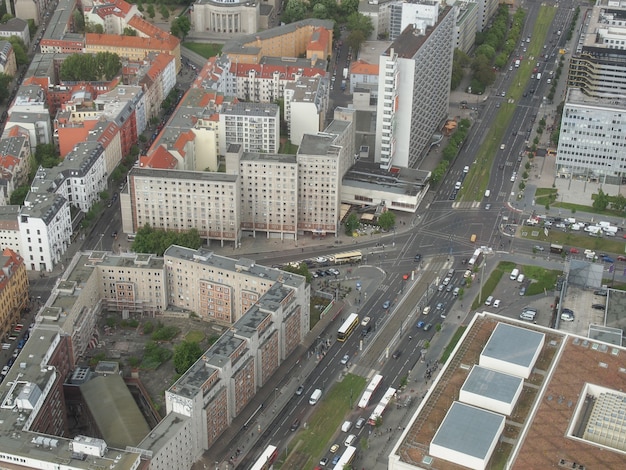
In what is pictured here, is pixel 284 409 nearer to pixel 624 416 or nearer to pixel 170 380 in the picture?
pixel 170 380

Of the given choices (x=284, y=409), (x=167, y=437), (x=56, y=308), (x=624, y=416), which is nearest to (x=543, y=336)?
(x=624, y=416)

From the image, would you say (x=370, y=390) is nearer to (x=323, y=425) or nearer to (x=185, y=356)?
(x=323, y=425)

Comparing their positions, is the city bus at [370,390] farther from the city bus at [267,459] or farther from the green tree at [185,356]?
the green tree at [185,356]

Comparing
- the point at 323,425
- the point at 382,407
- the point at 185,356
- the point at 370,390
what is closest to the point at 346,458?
the point at 323,425

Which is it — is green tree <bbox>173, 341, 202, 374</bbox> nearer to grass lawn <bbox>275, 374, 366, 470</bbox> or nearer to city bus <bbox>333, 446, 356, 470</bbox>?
grass lawn <bbox>275, 374, 366, 470</bbox>

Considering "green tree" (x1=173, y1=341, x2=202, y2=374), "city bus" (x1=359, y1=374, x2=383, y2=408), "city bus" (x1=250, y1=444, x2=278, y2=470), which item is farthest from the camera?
"green tree" (x1=173, y1=341, x2=202, y2=374)

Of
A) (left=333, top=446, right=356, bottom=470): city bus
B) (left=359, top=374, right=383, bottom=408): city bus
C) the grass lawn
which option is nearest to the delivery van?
the grass lawn

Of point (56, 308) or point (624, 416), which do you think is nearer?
point (624, 416)
